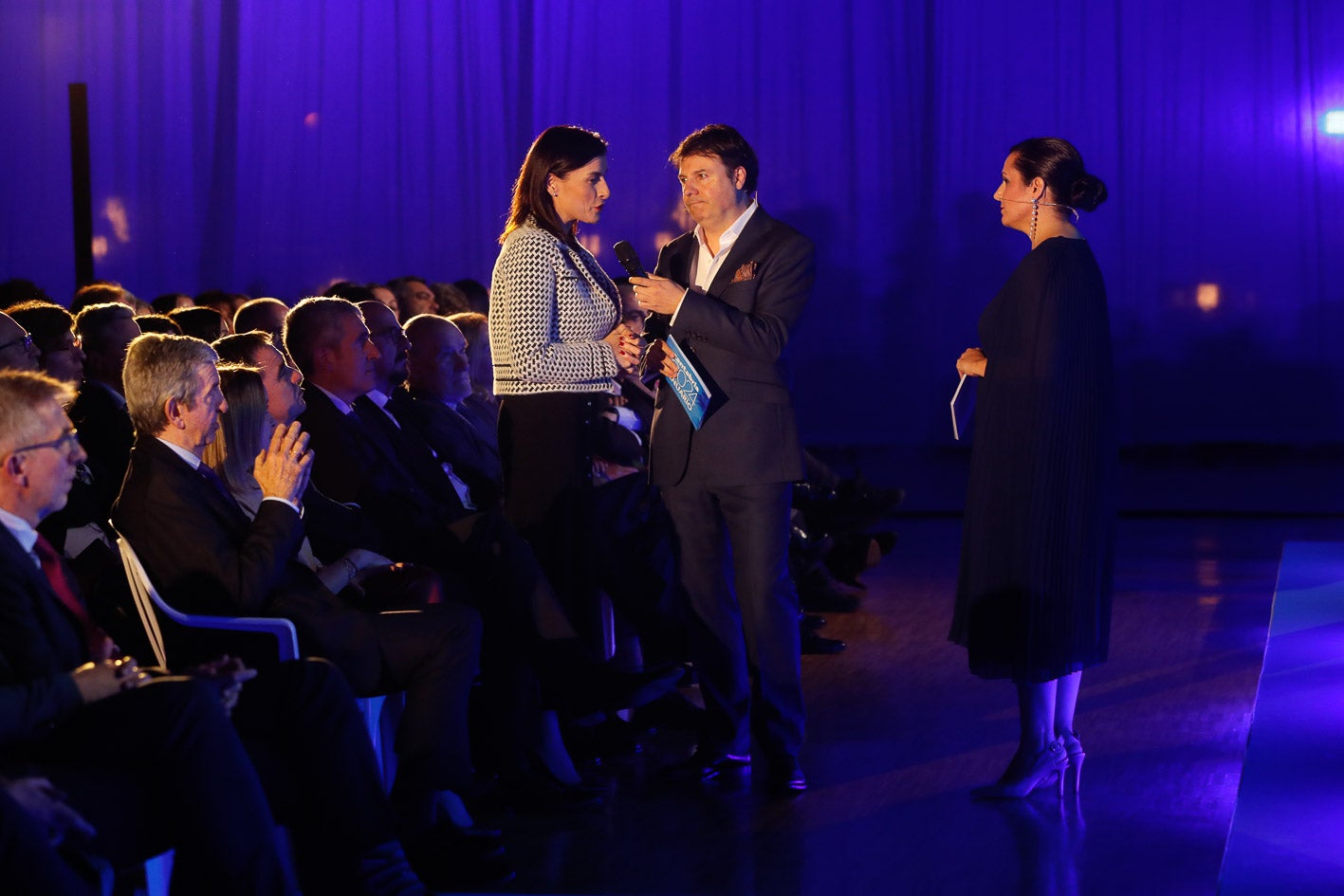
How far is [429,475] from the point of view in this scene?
405 cm

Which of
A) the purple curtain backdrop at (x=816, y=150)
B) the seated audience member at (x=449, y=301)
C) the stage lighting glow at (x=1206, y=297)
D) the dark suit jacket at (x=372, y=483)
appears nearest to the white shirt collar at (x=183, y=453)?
the dark suit jacket at (x=372, y=483)

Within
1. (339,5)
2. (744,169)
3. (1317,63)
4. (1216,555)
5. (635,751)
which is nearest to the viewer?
(744,169)

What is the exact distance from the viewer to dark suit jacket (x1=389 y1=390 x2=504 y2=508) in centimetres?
450

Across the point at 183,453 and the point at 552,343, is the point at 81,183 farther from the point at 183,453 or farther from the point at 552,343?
the point at 183,453

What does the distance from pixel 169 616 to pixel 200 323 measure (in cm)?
206

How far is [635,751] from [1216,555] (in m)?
4.07

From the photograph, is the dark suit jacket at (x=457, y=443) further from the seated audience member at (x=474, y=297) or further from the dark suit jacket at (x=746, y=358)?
the seated audience member at (x=474, y=297)

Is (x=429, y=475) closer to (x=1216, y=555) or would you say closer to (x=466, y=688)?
(x=466, y=688)

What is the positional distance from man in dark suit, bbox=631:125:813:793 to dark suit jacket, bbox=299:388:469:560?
0.53m

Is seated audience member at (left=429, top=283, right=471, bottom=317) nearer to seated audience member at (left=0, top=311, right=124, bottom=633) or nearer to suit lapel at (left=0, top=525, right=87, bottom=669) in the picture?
seated audience member at (left=0, top=311, right=124, bottom=633)

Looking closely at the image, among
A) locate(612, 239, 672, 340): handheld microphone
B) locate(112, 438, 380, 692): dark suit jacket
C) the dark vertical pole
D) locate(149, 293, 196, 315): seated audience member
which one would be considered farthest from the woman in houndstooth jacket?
the dark vertical pole

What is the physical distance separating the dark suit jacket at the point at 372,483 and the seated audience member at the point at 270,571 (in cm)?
54

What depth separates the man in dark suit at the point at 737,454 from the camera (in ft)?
12.3

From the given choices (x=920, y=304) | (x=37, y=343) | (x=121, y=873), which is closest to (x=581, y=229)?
(x=920, y=304)
